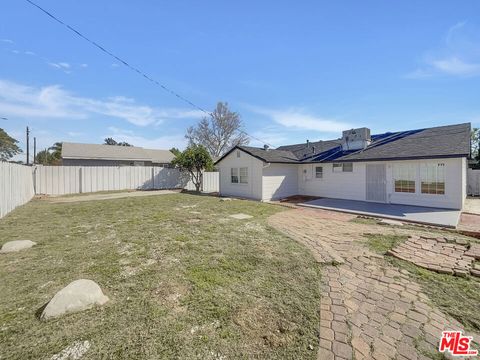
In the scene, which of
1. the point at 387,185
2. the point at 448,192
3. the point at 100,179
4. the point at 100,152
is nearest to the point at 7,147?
the point at 100,152

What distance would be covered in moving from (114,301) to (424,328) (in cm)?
372

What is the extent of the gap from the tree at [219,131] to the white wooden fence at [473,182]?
80.5 feet

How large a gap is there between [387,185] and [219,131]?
25024mm

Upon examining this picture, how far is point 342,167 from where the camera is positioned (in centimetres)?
1362

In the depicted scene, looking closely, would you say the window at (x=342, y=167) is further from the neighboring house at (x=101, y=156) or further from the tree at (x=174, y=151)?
the tree at (x=174, y=151)

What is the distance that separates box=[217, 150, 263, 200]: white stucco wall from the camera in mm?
14344

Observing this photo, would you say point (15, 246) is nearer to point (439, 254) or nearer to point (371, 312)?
point (371, 312)

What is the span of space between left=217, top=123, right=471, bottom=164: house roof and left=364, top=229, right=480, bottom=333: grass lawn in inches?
319

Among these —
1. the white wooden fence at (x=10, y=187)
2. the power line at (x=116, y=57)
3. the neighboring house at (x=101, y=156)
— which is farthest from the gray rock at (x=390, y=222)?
the neighboring house at (x=101, y=156)

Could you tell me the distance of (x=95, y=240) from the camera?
554 centimetres

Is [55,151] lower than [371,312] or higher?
higher

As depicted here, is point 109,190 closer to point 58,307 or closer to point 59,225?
point 59,225

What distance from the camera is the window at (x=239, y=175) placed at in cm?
1531

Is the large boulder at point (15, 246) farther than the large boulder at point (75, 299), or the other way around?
the large boulder at point (15, 246)
